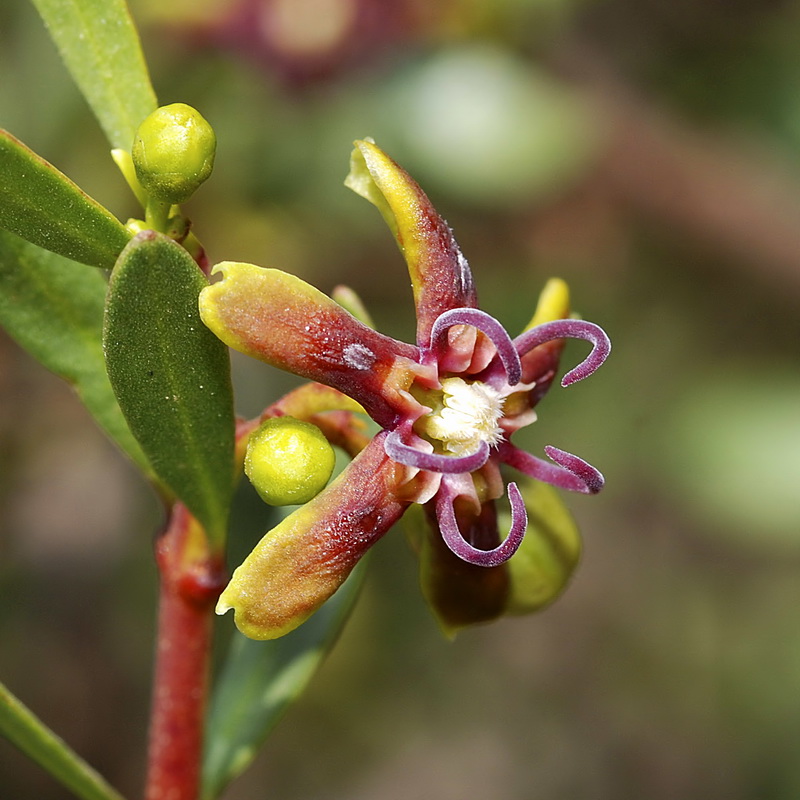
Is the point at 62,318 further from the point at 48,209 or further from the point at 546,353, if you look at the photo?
the point at 546,353

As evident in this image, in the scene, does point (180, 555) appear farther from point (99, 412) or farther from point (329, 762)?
point (329, 762)

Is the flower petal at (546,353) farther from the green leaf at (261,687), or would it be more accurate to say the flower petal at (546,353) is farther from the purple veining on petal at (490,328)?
the green leaf at (261,687)

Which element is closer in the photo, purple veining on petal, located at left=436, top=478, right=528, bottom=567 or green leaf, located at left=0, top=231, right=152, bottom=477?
purple veining on petal, located at left=436, top=478, right=528, bottom=567

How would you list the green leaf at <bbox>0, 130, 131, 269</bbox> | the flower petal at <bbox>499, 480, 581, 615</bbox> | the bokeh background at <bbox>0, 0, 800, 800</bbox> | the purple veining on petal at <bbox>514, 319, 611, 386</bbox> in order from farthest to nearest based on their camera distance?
the bokeh background at <bbox>0, 0, 800, 800</bbox>, the flower petal at <bbox>499, 480, 581, 615</bbox>, the purple veining on petal at <bbox>514, 319, 611, 386</bbox>, the green leaf at <bbox>0, 130, 131, 269</bbox>

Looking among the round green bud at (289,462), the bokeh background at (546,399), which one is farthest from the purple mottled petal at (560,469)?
the bokeh background at (546,399)

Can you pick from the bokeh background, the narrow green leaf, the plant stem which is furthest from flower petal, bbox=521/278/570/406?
the bokeh background

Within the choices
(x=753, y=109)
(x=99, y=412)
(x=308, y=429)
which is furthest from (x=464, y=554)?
(x=753, y=109)

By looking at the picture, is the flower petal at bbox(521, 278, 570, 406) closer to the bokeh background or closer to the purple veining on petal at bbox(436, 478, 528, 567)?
the purple veining on petal at bbox(436, 478, 528, 567)

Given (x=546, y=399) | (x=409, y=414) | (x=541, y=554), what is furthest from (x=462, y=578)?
(x=546, y=399)
